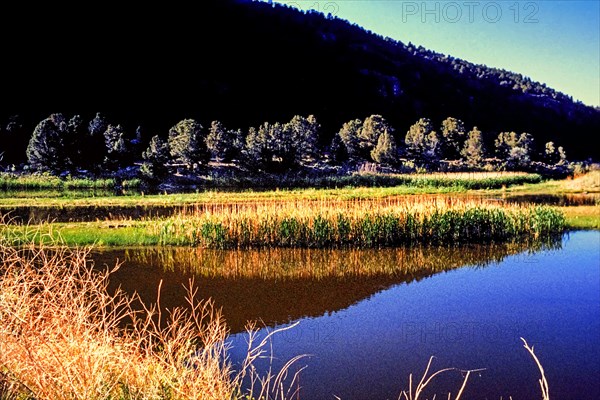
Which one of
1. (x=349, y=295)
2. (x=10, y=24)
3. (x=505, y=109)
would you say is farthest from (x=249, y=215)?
(x=505, y=109)

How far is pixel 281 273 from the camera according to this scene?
16.2m

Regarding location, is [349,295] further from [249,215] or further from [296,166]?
[296,166]

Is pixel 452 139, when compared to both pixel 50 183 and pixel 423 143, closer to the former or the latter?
pixel 423 143

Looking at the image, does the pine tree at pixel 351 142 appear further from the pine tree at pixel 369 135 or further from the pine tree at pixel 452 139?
the pine tree at pixel 452 139

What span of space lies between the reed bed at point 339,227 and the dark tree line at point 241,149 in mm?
32269

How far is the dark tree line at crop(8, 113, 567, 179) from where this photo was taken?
51219 mm

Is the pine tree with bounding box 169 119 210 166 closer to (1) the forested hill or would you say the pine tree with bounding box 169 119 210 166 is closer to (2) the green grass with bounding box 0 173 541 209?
(2) the green grass with bounding box 0 173 541 209

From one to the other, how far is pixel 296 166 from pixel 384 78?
292 feet

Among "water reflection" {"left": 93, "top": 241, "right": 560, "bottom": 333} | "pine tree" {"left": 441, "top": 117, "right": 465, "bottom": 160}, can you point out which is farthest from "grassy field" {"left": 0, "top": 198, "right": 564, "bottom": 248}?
"pine tree" {"left": 441, "top": 117, "right": 465, "bottom": 160}

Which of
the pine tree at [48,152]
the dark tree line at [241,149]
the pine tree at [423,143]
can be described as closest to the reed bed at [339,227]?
the dark tree line at [241,149]

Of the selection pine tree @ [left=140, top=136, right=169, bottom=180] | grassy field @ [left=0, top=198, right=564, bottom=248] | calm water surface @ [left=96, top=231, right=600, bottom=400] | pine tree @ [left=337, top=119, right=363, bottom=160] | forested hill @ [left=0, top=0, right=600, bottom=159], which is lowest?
calm water surface @ [left=96, top=231, right=600, bottom=400]

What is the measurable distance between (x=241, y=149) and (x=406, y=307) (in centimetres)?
5096

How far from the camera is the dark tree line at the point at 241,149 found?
51.2 meters

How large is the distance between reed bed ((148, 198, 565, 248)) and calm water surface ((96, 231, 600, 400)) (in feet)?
3.34
